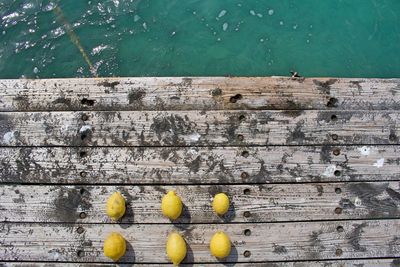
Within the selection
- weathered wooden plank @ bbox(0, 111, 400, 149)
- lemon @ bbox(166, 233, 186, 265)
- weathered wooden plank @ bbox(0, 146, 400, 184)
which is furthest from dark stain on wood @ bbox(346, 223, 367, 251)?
lemon @ bbox(166, 233, 186, 265)

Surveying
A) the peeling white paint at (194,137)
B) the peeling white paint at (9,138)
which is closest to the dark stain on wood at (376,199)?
the peeling white paint at (194,137)

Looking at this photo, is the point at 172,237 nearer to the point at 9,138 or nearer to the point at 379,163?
the point at 9,138

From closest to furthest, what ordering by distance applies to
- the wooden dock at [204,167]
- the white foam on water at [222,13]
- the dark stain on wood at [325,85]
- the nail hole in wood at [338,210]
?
1. the wooden dock at [204,167]
2. the nail hole in wood at [338,210]
3. the dark stain on wood at [325,85]
4. the white foam on water at [222,13]

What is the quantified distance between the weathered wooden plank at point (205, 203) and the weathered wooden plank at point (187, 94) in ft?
2.68

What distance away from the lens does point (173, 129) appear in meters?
4.00

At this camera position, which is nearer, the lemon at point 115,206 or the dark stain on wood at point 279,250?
the lemon at point 115,206

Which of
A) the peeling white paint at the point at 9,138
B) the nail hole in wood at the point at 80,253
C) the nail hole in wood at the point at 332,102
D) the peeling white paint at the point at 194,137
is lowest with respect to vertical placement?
the nail hole in wood at the point at 80,253

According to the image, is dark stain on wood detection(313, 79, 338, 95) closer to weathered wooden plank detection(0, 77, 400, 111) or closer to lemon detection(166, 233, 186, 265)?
weathered wooden plank detection(0, 77, 400, 111)

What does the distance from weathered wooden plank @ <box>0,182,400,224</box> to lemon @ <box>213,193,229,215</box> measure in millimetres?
120

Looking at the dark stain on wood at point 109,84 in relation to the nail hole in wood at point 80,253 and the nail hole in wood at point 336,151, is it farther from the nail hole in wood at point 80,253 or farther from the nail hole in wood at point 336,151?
the nail hole in wood at point 336,151

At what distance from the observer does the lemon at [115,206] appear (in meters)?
3.68

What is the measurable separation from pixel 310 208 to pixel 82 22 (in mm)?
4138

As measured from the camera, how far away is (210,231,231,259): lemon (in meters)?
3.64

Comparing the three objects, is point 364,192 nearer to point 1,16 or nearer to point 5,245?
point 5,245
